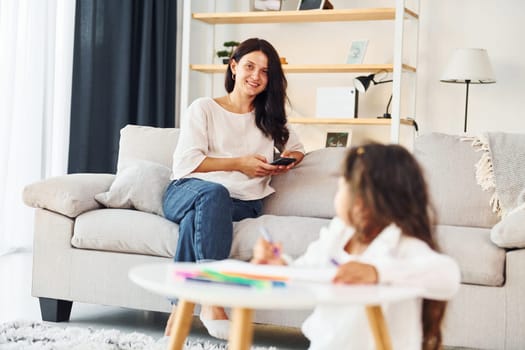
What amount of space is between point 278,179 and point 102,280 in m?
0.76

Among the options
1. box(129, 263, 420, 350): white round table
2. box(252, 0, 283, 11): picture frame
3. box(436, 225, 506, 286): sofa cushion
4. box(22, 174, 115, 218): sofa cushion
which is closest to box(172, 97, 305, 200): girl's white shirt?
box(22, 174, 115, 218): sofa cushion

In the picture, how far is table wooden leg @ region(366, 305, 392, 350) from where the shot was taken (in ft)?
4.91

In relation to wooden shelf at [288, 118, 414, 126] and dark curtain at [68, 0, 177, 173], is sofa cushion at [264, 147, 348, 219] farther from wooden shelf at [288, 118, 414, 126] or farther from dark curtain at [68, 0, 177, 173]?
dark curtain at [68, 0, 177, 173]

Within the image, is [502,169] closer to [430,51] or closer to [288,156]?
[288,156]

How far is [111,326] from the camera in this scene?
A: 3.08 m

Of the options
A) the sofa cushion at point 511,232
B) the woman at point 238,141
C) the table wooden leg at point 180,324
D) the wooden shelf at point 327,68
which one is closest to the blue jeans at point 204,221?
the woman at point 238,141

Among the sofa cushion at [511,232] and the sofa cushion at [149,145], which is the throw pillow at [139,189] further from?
the sofa cushion at [511,232]

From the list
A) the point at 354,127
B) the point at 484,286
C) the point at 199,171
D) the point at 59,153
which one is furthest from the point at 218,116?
the point at 354,127

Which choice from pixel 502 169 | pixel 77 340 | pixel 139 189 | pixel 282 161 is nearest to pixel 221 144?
pixel 282 161

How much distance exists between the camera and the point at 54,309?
3.13 m

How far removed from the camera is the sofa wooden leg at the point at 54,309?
313 centimetres

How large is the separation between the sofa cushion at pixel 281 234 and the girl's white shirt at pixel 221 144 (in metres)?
0.19

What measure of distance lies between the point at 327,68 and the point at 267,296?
3.77m

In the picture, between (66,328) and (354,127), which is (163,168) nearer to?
(66,328)
